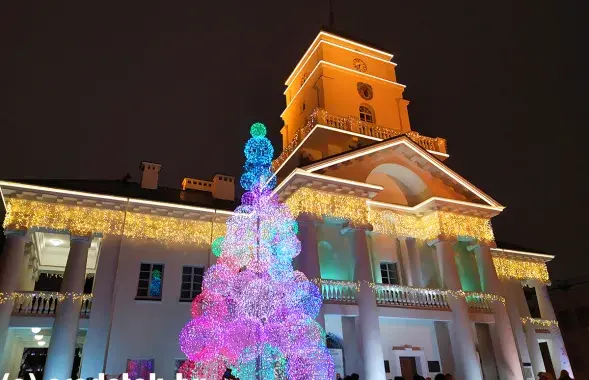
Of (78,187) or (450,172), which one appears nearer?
(78,187)

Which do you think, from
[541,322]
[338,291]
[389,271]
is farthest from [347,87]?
[541,322]

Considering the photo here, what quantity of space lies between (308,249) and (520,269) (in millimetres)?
13588

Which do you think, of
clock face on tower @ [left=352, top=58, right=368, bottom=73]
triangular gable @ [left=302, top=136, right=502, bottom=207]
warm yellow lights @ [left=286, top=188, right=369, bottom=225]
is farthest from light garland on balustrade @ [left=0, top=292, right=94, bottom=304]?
clock face on tower @ [left=352, top=58, right=368, bottom=73]

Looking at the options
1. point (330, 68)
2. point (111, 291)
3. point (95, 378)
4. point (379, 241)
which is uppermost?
point (330, 68)

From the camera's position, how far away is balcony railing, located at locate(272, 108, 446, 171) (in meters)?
20.8

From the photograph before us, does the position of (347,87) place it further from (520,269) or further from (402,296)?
(520,269)

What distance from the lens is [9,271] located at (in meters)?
15.5

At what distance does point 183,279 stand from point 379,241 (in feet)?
28.3

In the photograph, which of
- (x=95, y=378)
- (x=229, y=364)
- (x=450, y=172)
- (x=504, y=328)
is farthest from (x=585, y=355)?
(x=95, y=378)

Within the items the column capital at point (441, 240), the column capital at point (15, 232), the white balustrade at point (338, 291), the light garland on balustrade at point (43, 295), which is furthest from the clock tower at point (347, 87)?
the column capital at point (15, 232)

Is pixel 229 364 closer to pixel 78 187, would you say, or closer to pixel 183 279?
pixel 183 279

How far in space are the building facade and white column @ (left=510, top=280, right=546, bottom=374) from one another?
3.2 inches

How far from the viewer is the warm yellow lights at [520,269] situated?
2312 centimetres

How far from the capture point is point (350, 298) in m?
16.5
